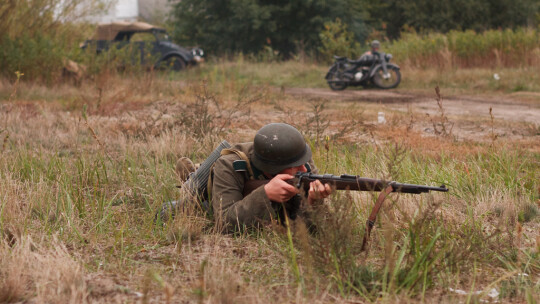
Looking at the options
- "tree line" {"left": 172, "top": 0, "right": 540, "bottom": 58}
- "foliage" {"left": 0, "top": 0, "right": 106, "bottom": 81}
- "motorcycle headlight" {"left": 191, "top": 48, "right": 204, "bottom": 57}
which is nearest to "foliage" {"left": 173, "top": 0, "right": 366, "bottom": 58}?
"tree line" {"left": 172, "top": 0, "right": 540, "bottom": 58}

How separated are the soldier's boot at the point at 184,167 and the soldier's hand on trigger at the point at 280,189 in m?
1.11

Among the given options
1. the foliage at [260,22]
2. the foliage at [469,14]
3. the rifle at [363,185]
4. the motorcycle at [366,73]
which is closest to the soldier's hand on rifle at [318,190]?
the rifle at [363,185]

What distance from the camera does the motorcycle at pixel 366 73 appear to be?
50.0 ft

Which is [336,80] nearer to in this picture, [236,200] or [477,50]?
[477,50]

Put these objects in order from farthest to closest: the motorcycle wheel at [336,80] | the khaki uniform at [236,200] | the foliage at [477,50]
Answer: the foliage at [477,50], the motorcycle wheel at [336,80], the khaki uniform at [236,200]

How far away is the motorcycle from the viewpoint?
50.0 feet

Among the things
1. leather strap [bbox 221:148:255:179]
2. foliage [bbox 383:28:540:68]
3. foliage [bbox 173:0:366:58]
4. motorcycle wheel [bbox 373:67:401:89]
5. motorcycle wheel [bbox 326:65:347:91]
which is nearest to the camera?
leather strap [bbox 221:148:255:179]

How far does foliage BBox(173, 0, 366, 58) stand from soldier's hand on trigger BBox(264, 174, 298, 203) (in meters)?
22.2

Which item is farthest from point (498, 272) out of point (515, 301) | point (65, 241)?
point (65, 241)

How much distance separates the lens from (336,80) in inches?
622

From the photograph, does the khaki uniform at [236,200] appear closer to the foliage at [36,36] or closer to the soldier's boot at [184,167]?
the soldier's boot at [184,167]

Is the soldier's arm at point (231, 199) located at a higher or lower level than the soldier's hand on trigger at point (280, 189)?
lower

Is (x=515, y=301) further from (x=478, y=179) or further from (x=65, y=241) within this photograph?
(x=65, y=241)

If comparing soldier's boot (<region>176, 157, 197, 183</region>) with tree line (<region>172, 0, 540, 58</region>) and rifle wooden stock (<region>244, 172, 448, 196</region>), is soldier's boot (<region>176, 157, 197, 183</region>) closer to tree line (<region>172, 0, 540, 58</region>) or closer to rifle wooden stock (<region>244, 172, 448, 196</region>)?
rifle wooden stock (<region>244, 172, 448, 196</region>)
